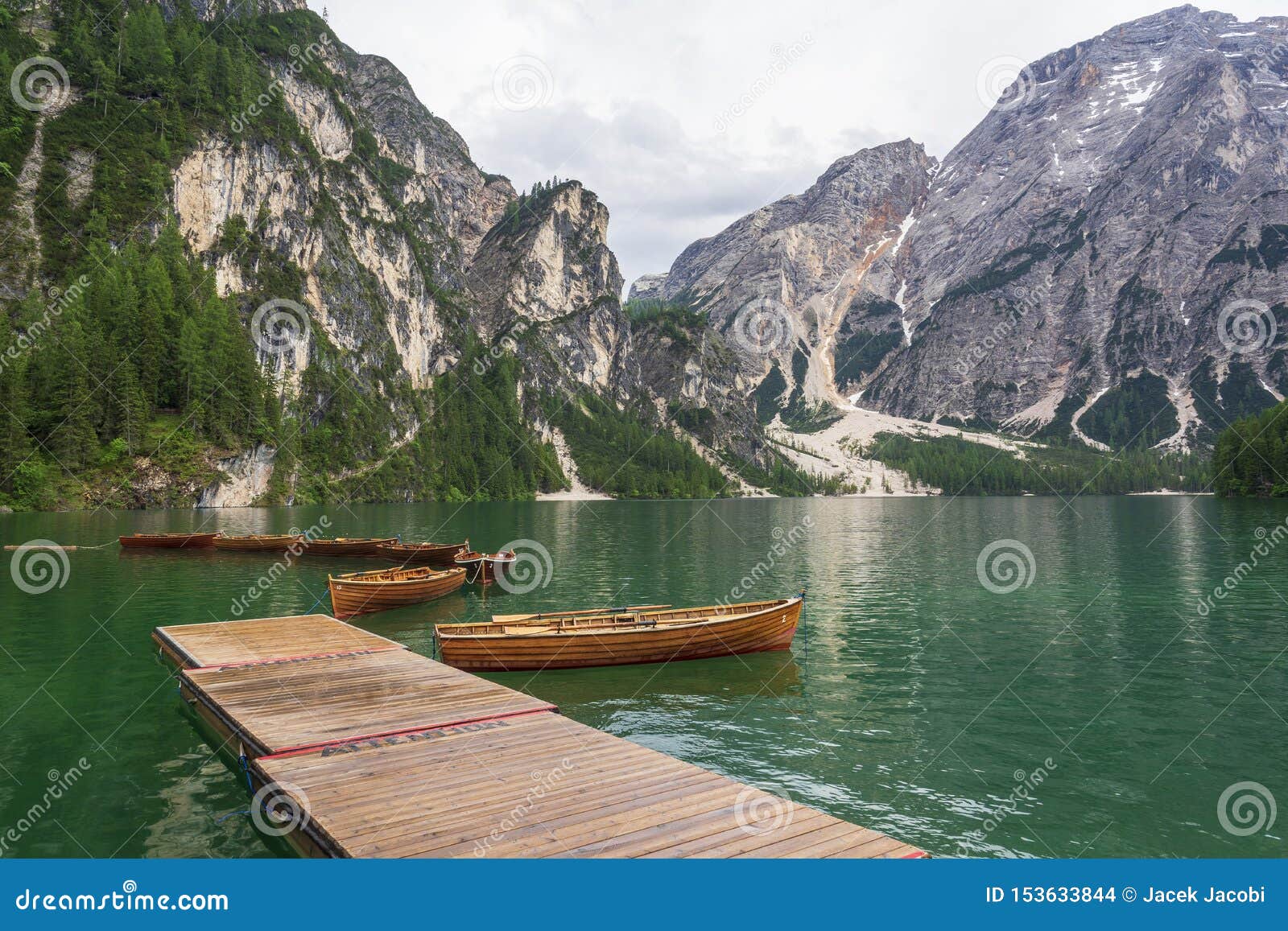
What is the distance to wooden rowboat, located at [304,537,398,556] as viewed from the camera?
64.6 m

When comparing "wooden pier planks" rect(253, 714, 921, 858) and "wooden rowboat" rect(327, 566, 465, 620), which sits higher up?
"wooden pier planks" rect(253, 714, 921, 858)

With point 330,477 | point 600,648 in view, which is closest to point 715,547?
point 600,648

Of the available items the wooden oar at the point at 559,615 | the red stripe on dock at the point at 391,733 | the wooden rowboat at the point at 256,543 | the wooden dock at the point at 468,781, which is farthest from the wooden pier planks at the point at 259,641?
the wooden rowboat at the point at 256,543

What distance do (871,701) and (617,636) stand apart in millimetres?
9795

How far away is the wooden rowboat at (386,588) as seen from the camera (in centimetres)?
3966

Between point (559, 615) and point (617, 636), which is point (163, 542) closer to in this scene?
point (559, 615)

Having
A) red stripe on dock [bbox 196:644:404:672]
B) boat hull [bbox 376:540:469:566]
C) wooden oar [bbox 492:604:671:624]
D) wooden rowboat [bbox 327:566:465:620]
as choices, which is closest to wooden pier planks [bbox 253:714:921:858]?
red stripe on dock [bbox 196:644:404:672]

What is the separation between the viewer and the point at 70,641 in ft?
101

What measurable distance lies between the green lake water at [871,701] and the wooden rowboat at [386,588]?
1.02 meters

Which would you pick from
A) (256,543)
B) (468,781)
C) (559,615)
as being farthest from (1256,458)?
(468,781)

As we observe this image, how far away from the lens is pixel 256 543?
224ft

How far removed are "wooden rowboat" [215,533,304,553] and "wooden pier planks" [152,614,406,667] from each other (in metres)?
38.0

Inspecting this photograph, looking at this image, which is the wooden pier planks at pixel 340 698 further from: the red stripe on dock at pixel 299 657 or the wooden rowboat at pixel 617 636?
the wooden rowboat at pixel 617 636

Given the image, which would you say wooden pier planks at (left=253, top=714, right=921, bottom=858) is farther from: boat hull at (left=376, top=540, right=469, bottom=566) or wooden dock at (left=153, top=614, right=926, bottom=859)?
boat hull at (left=376, top=540, right=469, bottom=566)
